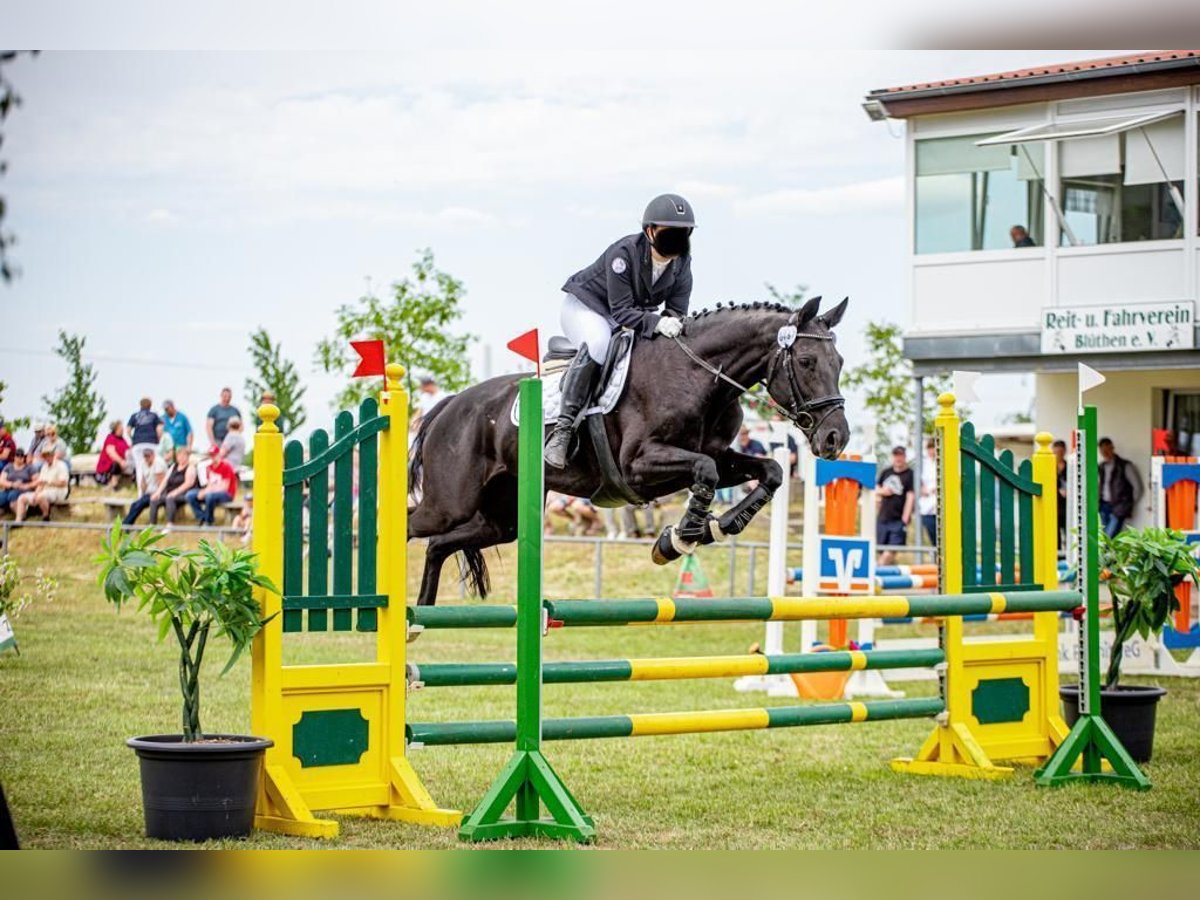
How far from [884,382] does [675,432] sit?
13000 millimetres

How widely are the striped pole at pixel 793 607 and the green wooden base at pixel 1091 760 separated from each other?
1.40 ft

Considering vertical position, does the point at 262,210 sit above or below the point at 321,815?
above

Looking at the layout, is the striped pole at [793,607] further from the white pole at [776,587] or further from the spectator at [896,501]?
the spectator at [896,501]

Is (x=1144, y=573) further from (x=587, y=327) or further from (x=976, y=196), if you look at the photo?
(x=976, y=196)

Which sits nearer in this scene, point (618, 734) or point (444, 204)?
point (618, 734)

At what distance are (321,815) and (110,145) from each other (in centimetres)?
950

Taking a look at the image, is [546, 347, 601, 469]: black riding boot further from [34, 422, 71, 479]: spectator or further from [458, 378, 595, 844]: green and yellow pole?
[34, 422, 71, 479]: spectator

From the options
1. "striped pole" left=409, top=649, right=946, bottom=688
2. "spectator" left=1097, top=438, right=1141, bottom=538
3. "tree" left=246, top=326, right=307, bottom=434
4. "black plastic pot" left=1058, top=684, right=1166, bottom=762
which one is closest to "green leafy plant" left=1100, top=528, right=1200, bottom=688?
"black plastic pot" left=1058, top=684, right=1166, bottom=762

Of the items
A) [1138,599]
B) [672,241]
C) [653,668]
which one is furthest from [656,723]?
[1138,599]

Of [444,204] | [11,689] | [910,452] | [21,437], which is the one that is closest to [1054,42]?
[11,689]

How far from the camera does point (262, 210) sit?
13570mm

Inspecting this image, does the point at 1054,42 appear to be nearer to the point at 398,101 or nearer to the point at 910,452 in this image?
the point at 398,101

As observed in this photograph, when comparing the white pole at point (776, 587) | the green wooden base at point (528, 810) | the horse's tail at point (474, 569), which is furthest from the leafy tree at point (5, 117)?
the white pole at point (776, 587)

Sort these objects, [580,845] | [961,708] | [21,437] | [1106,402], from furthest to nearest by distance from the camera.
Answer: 1. [1106,402]
2. [21,437]
3. [961,708]
4. [580,845]
